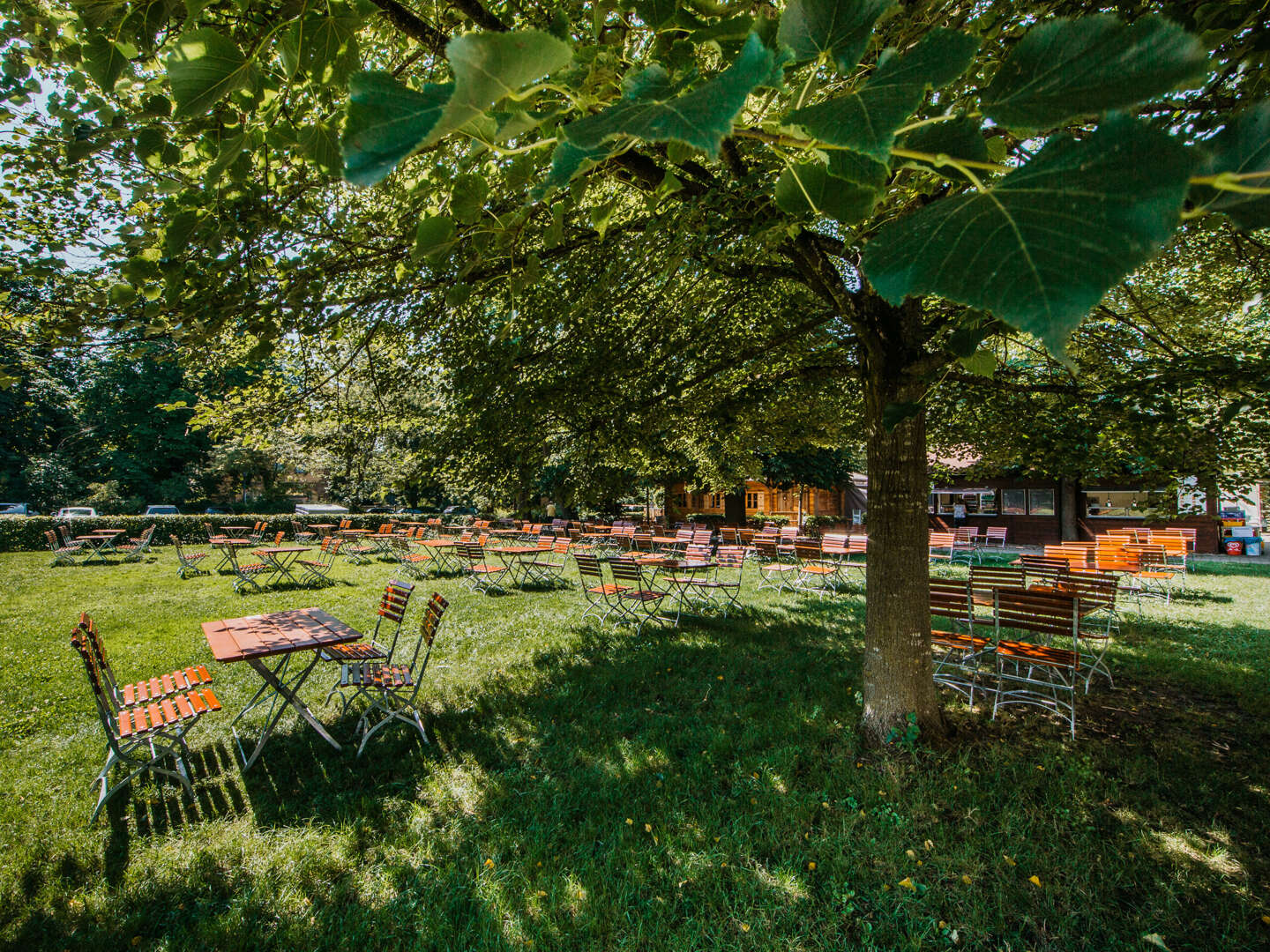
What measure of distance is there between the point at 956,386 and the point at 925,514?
1765 mm

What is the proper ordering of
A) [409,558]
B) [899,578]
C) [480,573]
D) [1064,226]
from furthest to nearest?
[409,558]
[480,573]
[899,578]
[1064,226]

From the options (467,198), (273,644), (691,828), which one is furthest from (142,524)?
(467,198)

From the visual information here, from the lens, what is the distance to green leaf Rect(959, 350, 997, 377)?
47.9 inches

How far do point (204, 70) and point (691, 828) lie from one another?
14.8 feet

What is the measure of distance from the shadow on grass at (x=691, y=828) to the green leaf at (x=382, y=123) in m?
3.79

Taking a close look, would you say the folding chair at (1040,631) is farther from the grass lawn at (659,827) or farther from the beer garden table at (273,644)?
the beer garden table at (273,644)

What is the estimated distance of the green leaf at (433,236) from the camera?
0.93 m

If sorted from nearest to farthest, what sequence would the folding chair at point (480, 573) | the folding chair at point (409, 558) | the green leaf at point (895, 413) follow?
the green leaf at point (895, 413) → the folding chair at point (480, 573) → the folding chair at point (409, 558)

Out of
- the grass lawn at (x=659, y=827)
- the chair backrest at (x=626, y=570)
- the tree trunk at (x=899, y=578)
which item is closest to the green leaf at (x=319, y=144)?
the grass lawn at (x=659, y=827)

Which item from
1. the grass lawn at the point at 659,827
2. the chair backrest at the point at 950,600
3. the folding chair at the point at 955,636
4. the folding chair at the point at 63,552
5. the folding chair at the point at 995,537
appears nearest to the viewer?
the grass lawn at the point at 659,827

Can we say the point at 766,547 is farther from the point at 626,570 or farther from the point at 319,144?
the point at 319,144

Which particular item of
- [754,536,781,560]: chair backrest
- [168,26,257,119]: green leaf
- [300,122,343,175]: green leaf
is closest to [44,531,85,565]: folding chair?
[754,536,781,560]: chair backrest

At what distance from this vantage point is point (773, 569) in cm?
1470

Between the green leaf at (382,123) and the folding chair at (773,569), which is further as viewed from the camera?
the folding chair at (773,569)
